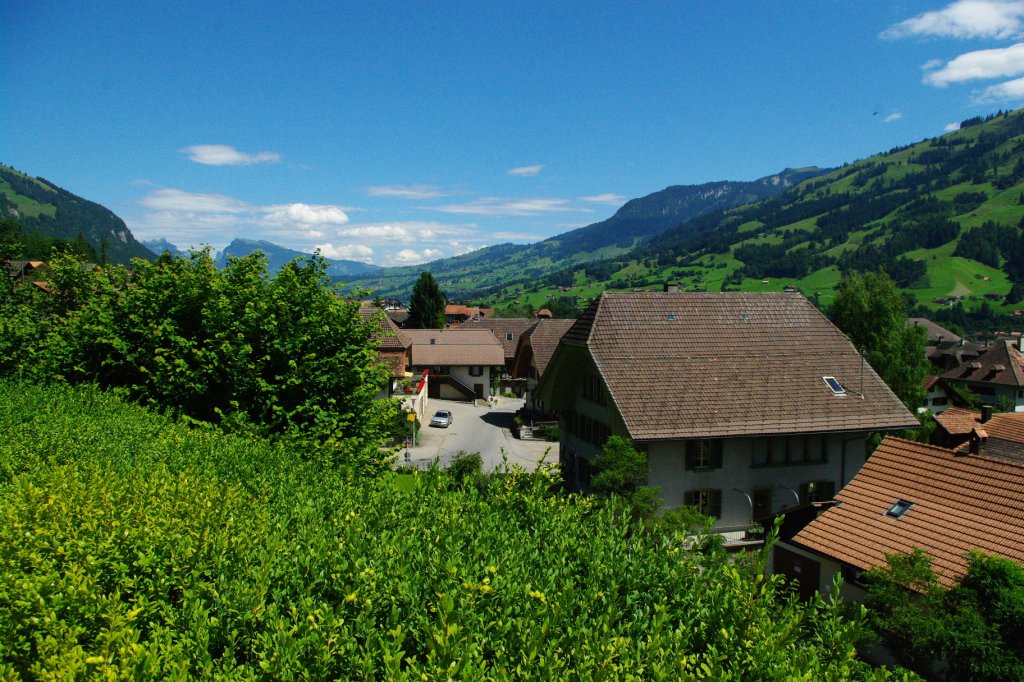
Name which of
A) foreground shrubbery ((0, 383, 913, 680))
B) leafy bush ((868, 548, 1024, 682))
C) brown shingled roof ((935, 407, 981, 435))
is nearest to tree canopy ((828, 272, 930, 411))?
brown shingled roof ((935, 407, 981, 435))

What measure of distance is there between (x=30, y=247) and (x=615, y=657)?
157 metres

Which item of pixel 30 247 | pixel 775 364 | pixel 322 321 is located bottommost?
pixel 775 364

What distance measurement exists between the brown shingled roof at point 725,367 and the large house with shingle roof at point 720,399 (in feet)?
0.16

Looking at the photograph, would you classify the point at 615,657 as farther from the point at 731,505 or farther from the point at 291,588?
the point at 731,505

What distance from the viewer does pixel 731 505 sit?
85.7 feet

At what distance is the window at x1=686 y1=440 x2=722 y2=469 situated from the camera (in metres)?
25.7

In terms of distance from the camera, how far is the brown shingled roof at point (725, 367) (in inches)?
1013

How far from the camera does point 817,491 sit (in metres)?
27.3

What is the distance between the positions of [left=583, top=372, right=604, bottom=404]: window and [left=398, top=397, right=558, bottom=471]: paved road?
7779mm

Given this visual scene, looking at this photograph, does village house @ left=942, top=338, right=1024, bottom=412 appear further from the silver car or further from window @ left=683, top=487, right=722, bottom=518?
window @ left=683, top=487, right=722, bottom=518

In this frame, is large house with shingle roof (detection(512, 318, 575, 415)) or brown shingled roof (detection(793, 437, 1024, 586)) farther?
large house with shingle roof (detection(512, 318, 575, 415))

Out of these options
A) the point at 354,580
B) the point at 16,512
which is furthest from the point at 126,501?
the point at 354,580

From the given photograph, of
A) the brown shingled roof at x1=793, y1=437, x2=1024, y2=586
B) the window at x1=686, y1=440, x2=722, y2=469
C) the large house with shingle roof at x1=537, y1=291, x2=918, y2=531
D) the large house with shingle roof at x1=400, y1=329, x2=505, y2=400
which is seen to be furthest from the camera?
the large house with shingle roof at x1=400, y1=329, x2=505, y2=400

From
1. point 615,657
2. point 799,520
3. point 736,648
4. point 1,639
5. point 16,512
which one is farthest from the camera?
point 799,520
